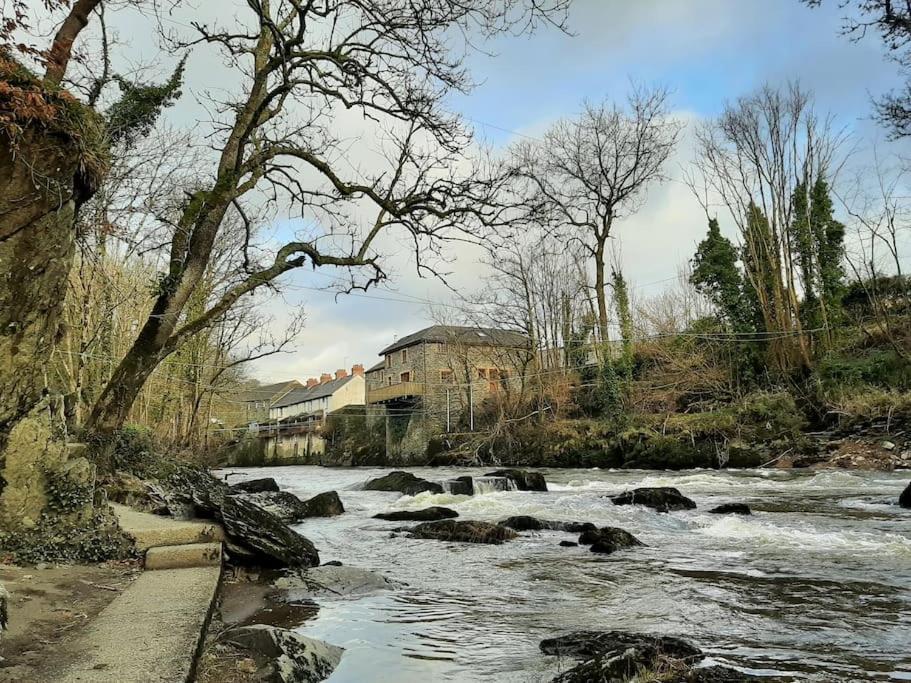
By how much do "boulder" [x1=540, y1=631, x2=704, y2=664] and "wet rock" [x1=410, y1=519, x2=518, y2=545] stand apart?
5.11 meters

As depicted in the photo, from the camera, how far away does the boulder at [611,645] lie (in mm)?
3908

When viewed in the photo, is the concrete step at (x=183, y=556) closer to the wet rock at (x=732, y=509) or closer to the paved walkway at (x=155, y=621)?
the paved walkway at (x=155, y=621)

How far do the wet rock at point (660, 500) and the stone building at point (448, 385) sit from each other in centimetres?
1912

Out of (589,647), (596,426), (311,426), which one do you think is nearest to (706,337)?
(596,426)

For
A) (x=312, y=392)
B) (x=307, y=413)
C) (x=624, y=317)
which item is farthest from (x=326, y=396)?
(x=624, y=317)

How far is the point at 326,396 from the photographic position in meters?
69.2

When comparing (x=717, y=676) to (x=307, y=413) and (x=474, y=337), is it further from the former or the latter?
(x=307, y=413)

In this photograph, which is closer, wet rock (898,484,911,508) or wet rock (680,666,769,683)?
wet rock (680,666,769,683)

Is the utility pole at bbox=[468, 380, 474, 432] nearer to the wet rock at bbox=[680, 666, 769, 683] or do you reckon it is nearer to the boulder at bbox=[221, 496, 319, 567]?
the boulder at bbox=[221, 496, 319, 567]

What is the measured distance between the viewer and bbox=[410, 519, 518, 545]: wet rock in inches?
381

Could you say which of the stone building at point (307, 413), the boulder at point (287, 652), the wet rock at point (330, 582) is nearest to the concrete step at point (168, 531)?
the wet rock at point (330, 582)

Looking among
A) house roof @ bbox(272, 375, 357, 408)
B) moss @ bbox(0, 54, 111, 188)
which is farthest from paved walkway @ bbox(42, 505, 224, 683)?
house roof @ bbox(272, 375, 357, 408)

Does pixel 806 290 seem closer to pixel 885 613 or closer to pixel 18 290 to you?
pixel 885 613

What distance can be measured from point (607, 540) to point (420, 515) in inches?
176
